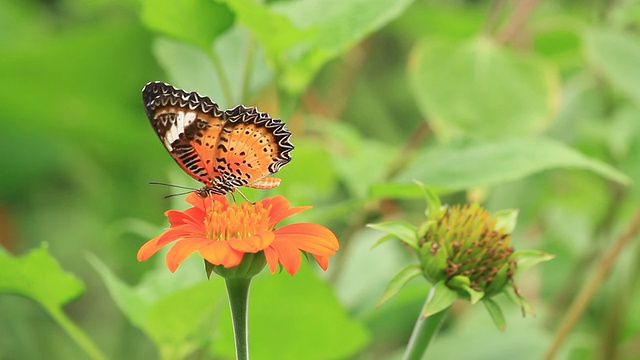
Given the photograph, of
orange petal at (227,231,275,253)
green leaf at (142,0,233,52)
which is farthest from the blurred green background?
orange petal at (227,231,275,253)

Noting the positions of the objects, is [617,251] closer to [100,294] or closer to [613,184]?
[613,184]

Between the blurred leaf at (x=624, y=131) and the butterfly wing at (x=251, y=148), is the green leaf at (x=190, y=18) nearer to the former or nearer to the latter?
the butterfly wing at (x=251, y=148)

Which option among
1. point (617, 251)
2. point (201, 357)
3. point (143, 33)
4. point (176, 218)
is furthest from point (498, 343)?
point (143, 33)

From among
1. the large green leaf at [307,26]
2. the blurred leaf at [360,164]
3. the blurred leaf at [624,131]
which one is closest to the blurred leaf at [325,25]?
the large green leaf at [307,26]

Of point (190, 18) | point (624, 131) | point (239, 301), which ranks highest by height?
point (190, 18)

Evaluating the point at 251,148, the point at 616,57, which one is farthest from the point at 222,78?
the point at 616,57

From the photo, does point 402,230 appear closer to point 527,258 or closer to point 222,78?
point 527,258

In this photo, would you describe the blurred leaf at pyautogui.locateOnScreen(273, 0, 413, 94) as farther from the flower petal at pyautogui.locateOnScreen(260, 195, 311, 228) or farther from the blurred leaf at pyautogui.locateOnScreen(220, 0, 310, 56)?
the flower petal at pyautogui.locateOnScreen(260, 195, 311, 228)

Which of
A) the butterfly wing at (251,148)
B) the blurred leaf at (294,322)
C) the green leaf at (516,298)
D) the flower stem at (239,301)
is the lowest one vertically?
the blurred leaf at (294,322)
